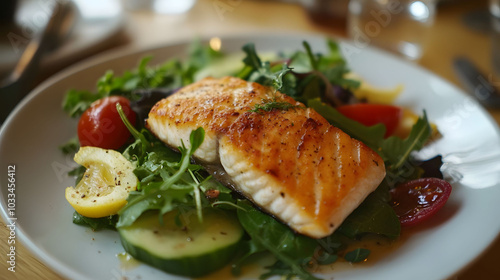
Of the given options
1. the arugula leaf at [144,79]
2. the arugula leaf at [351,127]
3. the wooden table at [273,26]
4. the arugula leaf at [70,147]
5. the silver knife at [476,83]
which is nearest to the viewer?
the arugula leaf at [351,127]

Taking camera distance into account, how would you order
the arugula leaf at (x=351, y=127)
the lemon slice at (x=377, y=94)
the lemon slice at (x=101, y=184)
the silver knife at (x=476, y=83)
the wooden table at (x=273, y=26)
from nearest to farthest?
the lemon slice at (x=101, y=184), the arugula leaf at (x=351, y=127), the lemon slice at (x=377, y=94), the silver knife at (x=476, y=83), the wooden table at (x=273, y=26)

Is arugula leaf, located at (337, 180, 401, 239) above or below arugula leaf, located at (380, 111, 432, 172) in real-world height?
below

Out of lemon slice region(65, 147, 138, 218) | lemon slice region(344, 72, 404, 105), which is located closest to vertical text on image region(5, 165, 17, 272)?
lemon slice region(65, 147, 138, 218)

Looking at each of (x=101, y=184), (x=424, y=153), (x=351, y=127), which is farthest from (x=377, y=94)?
(x=101, y=184)

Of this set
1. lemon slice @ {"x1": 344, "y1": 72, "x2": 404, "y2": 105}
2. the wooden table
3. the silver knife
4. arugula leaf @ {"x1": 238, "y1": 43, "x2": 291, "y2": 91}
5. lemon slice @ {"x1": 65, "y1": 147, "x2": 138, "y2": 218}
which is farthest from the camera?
the wooden table

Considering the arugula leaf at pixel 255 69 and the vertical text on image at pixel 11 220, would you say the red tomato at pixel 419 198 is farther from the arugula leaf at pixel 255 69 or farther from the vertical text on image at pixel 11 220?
the vertical text on image at pixel 11 220

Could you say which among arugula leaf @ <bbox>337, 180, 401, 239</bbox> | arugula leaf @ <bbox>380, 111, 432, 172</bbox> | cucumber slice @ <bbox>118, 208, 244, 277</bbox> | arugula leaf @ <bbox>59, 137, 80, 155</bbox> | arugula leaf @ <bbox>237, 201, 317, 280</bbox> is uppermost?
arugula leaf @ <bbox>380, 111, 432, 172</bbox>

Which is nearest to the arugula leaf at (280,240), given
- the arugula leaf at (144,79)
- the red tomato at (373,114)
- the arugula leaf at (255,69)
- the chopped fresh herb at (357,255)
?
the chopped fresh herb at (357,255)

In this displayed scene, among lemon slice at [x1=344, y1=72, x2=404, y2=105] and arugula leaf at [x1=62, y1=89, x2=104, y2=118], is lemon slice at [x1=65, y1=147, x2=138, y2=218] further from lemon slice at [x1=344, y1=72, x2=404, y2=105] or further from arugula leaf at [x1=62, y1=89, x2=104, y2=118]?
lemon slice at [x1=344, y1=72, x2=404, y2=105]
